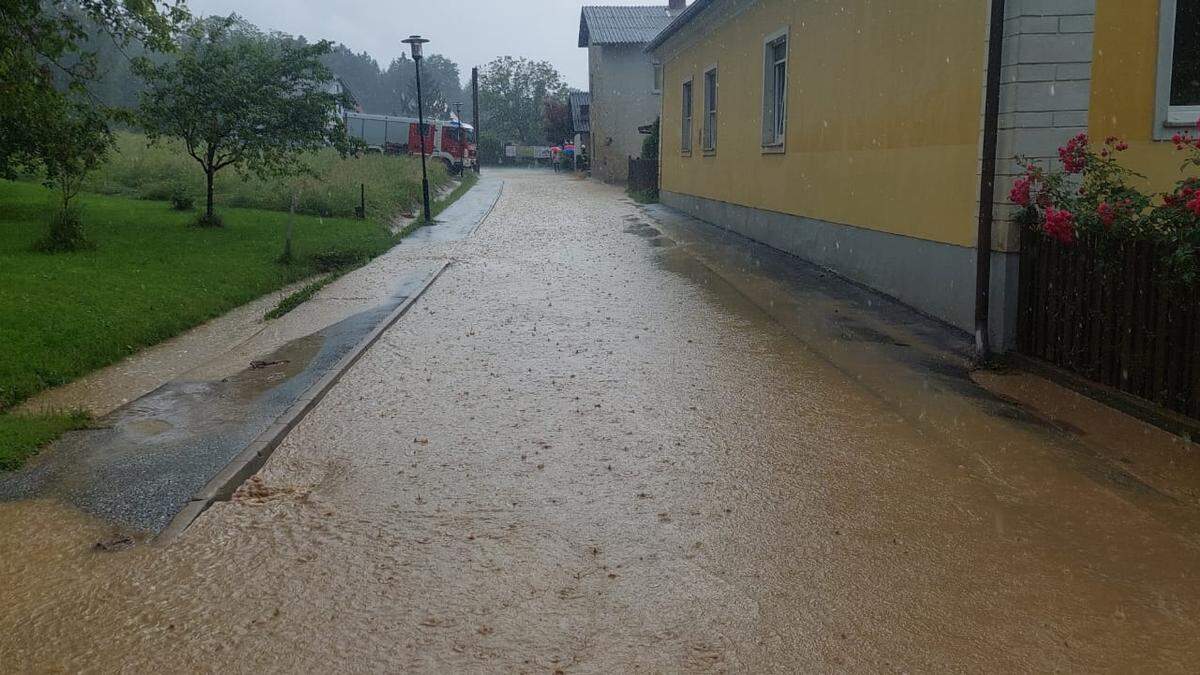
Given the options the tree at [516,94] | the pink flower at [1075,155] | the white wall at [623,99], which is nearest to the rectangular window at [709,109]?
the pink flower at [1075,155]

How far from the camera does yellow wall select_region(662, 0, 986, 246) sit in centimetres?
1019

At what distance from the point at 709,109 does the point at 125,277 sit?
50.9 ft

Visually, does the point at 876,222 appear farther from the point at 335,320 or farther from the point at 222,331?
the point at 222,331

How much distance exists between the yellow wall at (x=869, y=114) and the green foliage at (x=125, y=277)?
7496mm

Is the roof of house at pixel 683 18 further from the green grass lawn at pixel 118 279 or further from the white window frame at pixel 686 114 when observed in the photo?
the green grass lawn at pixel 118 279

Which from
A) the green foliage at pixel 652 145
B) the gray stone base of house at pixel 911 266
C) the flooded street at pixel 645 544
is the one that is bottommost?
the flooded street at pixel 645 544

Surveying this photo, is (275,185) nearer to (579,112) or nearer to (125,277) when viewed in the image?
(125,277)

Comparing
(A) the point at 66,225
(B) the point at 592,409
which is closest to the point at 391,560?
(B) the point at 592,409

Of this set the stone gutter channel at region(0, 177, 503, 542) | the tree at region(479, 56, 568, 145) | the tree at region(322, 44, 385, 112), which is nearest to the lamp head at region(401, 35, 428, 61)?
the stone gutter channel at region(0, 177, 503, 542)

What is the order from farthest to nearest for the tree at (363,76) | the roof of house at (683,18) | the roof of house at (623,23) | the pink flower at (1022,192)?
the tree at (363,76) < the roof of house at (623,23) < the roof of house at (683,18) < the pink flower at (1022,192)

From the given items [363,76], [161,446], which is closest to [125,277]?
[161,446]

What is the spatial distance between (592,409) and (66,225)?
1129cm

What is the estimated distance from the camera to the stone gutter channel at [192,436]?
5.30 meters

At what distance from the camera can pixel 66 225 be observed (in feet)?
49.6
